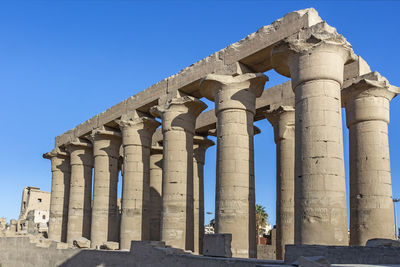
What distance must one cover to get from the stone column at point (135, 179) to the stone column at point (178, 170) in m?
2.91

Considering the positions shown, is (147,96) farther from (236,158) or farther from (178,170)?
(236,158)

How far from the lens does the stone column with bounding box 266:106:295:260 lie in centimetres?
1853

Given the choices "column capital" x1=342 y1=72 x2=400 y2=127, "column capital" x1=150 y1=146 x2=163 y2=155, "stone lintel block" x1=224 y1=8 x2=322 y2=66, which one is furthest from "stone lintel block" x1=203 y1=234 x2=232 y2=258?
"column capital" x1=150 y1=146 x2=163 y2=155

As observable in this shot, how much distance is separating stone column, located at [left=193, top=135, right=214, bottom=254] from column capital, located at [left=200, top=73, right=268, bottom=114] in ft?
28.2

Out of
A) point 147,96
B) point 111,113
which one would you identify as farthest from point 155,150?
point 147,96

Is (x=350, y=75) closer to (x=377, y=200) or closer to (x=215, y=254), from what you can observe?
(x=377, y=200)

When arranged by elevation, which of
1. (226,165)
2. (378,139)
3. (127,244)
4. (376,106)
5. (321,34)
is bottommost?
(127,244)

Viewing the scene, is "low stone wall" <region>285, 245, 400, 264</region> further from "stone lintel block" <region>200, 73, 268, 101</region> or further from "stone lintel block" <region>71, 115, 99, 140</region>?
"stone lintel block" <region>71, 115, 99, 140</region>

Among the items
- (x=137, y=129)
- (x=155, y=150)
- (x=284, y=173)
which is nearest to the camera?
(x=284, y=173)

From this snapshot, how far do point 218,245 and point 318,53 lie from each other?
21.0 feet

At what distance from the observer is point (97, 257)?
59.6ft

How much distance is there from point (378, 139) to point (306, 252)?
8.12 metres

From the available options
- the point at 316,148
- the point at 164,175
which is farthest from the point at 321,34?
the point at 164,175

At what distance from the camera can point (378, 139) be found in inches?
647
